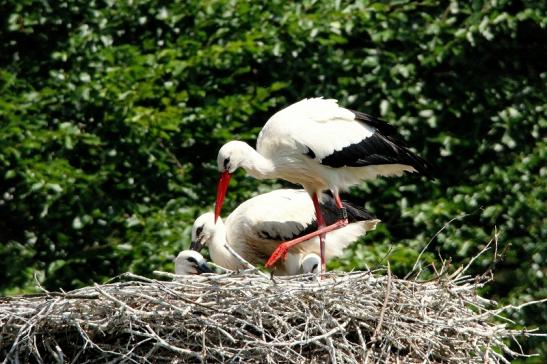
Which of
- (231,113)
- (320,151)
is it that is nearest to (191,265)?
(320,151)

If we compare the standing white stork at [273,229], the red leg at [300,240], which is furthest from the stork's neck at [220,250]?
the red leg at [300,240]

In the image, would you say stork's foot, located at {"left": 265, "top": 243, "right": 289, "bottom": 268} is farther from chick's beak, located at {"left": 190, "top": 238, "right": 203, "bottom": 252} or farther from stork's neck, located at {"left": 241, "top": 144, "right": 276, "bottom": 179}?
chick's beak, located at {"left": 190, "top": 238, "right": 203, "bottom": 252}

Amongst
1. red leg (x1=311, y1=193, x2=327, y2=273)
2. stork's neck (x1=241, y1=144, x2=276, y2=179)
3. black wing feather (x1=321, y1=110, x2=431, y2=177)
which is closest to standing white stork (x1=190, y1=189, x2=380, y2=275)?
red leg (x1=311, y1=193, x2=327, y2=273)

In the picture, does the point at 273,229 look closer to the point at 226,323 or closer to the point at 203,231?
the point at 203,231

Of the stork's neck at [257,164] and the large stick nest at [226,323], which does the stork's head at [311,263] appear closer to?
the stork's neck at [257,164]

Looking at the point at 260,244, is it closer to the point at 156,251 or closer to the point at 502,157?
the point at 156,251

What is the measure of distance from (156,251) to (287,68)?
72.6 inches

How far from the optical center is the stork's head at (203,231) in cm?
828

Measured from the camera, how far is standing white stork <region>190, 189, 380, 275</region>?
8.22 m

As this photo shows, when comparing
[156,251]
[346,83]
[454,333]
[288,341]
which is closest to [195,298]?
[288,341]

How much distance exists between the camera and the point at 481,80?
400 inches

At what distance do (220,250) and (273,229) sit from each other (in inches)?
13.8

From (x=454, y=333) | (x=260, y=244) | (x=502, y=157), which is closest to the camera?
(x=454, y=333)

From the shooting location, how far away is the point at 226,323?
19.2 feet
